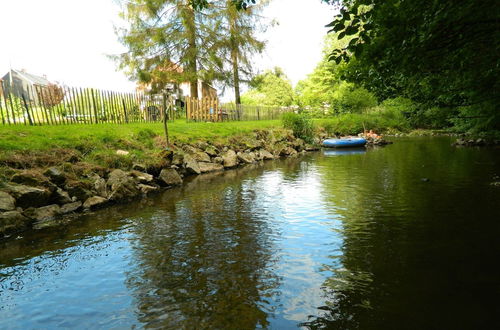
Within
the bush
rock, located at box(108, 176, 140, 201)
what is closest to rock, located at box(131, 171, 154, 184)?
rock, located at box(108, 176, 140, 201)

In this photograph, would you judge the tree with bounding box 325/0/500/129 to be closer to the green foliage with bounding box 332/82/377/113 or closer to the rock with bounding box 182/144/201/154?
the rock with bounding box 182/144/201/154

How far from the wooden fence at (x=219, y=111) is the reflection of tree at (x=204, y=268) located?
48.4 feet

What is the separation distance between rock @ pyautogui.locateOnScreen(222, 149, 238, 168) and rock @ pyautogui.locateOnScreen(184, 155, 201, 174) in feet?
7.04

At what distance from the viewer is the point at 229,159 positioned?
55.9 ft

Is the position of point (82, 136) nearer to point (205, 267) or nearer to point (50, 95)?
point (50, 95)

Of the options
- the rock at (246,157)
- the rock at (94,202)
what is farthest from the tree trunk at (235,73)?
the rock at (94,202)

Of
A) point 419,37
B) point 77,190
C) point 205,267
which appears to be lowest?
point 205,267

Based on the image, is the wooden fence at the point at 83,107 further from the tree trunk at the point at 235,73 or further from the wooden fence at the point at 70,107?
the tree trunk at the point at 235,73

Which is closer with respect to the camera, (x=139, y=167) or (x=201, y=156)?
(x=139, y=167)

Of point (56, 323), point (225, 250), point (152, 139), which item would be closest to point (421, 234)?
point (225, 250)

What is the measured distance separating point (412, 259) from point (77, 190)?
8298 mm

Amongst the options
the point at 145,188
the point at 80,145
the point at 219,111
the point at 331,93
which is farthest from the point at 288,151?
the point at 331,93

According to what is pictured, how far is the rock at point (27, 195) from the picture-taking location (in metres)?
7.40

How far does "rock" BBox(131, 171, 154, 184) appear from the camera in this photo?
11.0m
